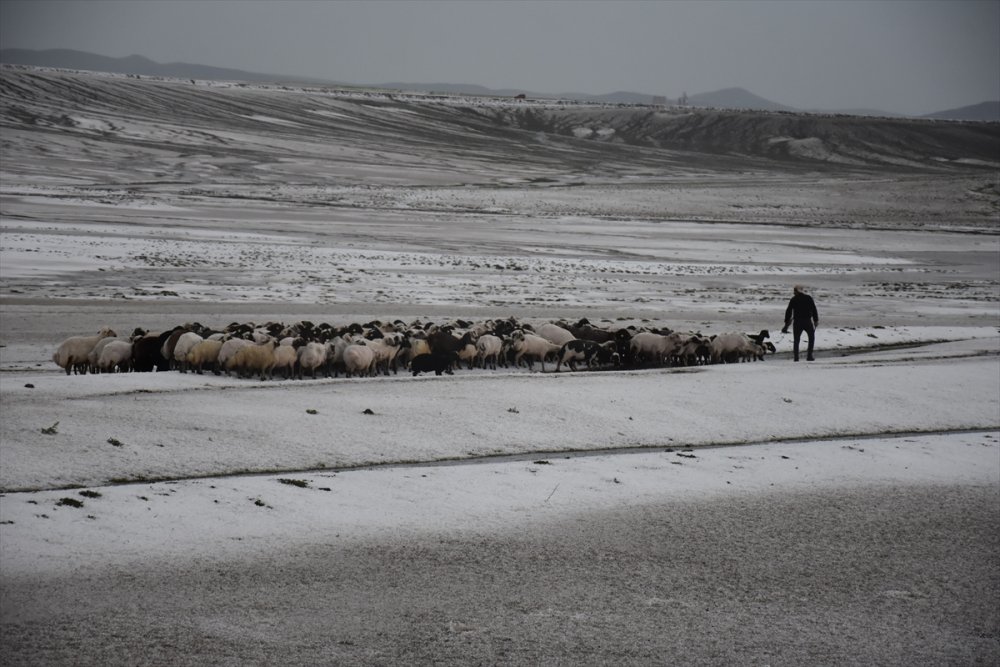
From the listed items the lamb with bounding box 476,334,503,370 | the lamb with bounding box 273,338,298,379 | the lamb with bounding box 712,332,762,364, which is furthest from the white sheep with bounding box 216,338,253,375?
the lamb with bounding box 712,332,762,364

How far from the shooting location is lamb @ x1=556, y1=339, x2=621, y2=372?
1702 cm

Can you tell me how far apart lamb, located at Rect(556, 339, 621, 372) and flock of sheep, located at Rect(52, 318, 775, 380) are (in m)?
0.02

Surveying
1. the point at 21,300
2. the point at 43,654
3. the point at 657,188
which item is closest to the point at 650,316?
Answer: the point at 21,300

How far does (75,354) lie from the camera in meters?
14.9

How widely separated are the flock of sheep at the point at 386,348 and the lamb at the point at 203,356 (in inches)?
0.6

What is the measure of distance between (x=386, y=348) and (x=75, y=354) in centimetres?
453

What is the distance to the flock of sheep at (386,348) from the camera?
48.5ft

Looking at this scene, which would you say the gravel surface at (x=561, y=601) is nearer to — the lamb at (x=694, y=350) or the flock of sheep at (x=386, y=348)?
the flock of sheep at (x=386, y=348)

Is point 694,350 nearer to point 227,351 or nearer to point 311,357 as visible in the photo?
point 311,357

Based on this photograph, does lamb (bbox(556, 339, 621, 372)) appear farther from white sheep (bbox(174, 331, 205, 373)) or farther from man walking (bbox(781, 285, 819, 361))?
white sheep (bbox(174, 331, 205, 373))

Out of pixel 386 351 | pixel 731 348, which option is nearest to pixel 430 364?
pixel 386 351

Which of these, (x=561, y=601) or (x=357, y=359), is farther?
(x=357, y=359)

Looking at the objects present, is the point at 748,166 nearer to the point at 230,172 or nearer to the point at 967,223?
the point at 967,223

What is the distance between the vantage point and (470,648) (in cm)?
628
